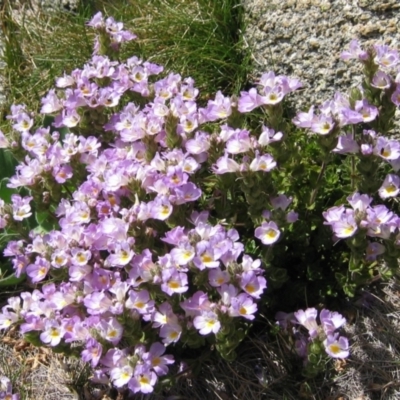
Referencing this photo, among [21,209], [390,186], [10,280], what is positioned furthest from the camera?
[10,280]

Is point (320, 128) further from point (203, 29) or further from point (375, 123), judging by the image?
point (203, 29)

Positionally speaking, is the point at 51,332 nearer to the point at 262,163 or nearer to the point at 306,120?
the point at 262,163

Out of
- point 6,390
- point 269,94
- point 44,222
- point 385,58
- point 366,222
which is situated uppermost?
point 385,58

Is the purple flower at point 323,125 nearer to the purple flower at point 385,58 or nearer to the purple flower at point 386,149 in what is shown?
the purple flower at point 386,149

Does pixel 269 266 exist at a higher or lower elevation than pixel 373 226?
lower

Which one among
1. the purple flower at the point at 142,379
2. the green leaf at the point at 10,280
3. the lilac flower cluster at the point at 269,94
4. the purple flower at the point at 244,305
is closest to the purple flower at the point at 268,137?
the lilac flower cluster at the point at 269,94

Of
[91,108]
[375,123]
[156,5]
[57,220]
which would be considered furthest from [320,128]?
[156,5]

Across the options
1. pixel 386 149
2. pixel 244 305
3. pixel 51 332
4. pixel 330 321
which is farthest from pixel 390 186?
pixel 51 332
